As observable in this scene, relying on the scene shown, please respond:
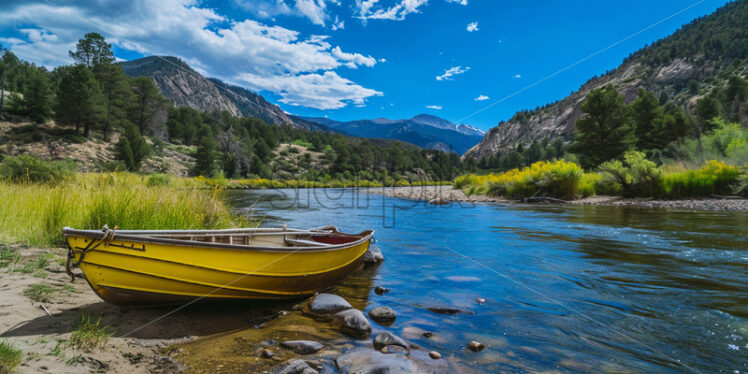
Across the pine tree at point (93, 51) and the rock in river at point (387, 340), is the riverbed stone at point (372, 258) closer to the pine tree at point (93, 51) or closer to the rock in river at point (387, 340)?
the rock in river at point (387, 340)

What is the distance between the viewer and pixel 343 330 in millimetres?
4242

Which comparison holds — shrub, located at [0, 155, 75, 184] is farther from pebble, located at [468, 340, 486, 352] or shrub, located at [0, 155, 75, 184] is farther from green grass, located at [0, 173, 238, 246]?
pebble, located at [468, 340, 486, 352]

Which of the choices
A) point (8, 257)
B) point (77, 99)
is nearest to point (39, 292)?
point (8, 257)

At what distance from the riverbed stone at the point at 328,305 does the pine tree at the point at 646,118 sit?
42581mm

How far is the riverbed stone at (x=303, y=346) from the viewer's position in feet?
11.9

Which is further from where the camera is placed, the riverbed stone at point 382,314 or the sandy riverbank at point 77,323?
the riverbed stone at point 382,314

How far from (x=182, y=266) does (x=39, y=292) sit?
1840 mm

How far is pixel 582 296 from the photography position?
5285 millimetres

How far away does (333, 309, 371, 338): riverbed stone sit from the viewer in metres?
4.15

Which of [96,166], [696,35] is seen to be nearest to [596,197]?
[96,166]

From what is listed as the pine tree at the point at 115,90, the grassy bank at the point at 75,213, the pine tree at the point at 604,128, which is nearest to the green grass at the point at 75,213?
the grassy bank at the point at 75,213

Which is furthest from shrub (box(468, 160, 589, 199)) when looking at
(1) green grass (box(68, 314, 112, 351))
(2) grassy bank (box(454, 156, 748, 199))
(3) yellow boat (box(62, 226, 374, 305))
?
(1) green grass (box(68, 314, 112, 351))

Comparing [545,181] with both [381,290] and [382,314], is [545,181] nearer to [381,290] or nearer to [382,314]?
[381,290]

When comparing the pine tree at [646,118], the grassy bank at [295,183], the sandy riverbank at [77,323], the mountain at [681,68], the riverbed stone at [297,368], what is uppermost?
the mountain at [681,68]
